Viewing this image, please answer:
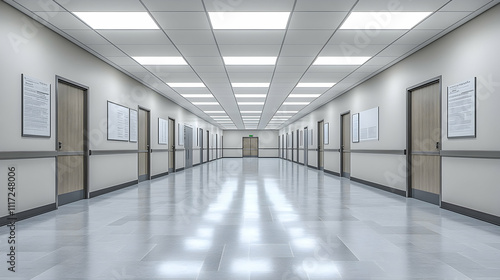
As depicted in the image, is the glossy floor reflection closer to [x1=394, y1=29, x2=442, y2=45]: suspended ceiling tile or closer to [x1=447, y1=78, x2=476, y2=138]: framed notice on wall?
[x1=447, y1=78, x2=476, y2=138]: framed notice on wall

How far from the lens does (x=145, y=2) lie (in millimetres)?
4441

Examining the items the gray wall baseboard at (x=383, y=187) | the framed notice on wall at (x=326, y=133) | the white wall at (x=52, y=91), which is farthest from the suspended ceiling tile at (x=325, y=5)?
the framed notice on wall at (x=326, y=133)

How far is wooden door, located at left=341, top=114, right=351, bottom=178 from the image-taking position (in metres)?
11.4

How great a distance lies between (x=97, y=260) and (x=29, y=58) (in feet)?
12.3

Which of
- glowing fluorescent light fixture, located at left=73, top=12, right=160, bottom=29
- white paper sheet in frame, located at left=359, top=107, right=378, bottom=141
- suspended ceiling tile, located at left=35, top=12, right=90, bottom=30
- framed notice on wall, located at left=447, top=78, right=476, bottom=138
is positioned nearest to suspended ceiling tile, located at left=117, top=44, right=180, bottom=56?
glowing fluorescent light fixture, located at left=73, top=12, right=160, bottom=29

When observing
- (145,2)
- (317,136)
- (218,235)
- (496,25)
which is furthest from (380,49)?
(317,136)

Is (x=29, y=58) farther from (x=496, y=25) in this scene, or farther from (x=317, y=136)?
(x=317, y=136)

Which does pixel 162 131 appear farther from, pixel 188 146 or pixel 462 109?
pixel 462 109

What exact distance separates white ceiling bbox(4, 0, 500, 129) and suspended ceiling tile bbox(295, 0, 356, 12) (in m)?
0.01

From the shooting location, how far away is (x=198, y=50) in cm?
648

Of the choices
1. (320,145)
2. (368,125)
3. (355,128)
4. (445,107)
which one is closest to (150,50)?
(445,107)

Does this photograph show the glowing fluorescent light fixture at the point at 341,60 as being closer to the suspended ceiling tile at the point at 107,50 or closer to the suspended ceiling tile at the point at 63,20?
the suspended ceiling tile at the point at 107,50

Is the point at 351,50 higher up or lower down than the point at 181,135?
higher up

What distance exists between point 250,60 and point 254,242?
15.7 ft
